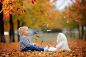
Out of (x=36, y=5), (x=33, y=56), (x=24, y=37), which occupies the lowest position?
(x=33, y=56)

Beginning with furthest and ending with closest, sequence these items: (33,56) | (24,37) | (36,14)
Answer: (36,14)
(24,37)
(33,56)

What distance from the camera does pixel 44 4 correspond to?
13.3 meters

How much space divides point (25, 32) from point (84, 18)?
13313 millimetres

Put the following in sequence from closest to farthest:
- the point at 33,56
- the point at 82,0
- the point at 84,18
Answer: the point at 33,56 < the point at 82,0 < the point at 84,18

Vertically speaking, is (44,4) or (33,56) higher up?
(44,4)

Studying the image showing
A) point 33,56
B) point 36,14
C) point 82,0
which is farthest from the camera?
point 82,0

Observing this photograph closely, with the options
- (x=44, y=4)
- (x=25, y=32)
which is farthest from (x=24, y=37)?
(x=44, y=4)

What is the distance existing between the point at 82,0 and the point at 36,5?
22.1ft

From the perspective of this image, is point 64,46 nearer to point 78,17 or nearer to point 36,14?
point 36,14

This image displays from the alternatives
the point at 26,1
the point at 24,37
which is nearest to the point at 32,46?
the point at 24,37

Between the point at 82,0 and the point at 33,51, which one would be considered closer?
the point at 33,51

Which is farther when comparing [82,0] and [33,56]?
[82,0]

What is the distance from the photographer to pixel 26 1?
12.2 metres

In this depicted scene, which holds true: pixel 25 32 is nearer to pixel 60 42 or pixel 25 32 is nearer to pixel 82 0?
pixel 60 42
